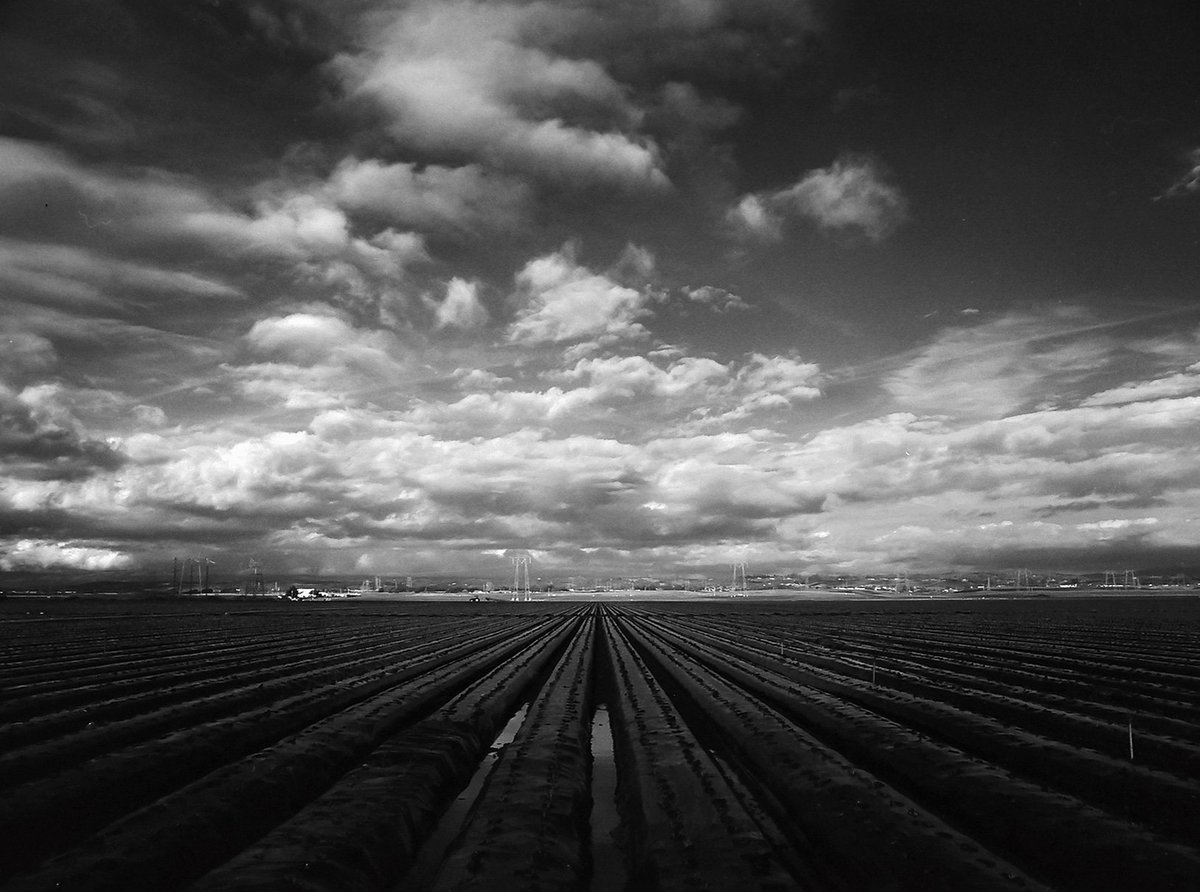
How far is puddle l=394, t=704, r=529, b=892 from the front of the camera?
599 centimetres

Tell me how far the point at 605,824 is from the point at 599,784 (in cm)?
172

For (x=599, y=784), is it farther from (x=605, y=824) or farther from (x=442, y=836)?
(x=442, y=836)

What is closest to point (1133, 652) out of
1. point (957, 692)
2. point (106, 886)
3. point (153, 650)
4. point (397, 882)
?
point (957, 692)

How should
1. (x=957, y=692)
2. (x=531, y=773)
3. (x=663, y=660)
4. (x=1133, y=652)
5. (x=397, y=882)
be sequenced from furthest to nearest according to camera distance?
(x=1133, y=652) < (x=663, y=660) < (x=957, y=692) < (x=531, y=773) < (x=397, y=882)

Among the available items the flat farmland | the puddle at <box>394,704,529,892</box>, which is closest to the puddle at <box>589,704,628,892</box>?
the flat farmland

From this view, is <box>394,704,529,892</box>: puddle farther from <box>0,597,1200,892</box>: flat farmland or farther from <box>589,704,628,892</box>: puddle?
<box>589,704,628,892</box>: puddle

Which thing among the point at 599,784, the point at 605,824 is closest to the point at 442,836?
the point at 605,824

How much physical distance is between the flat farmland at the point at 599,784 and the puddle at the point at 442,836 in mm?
42

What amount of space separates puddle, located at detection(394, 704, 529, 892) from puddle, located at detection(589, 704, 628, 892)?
4.39 feet

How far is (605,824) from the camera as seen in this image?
755 cm

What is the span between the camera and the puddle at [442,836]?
599 cm

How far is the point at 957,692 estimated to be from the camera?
48.1ft

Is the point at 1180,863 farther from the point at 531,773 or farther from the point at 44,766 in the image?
the point at 44,766

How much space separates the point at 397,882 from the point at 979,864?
478cm
